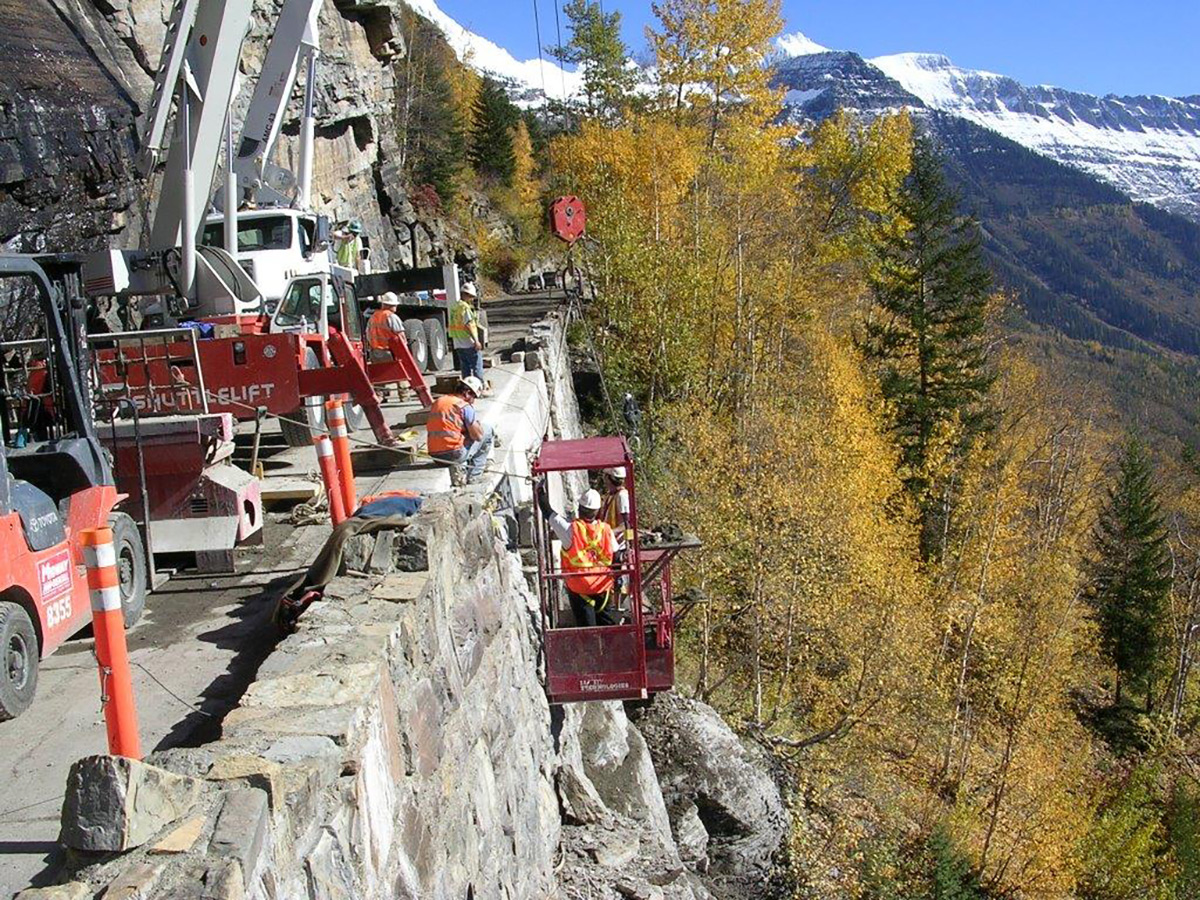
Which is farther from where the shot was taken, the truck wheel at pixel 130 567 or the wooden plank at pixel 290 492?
the wooden plank at pixel 290 492

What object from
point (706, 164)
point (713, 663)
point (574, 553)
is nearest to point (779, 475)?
point (713, 663)

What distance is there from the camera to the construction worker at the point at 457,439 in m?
10.3

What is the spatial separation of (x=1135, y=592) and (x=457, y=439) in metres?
35.4

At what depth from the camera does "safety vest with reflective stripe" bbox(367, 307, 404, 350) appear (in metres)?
14.1

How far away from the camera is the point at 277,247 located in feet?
Result: 52.1

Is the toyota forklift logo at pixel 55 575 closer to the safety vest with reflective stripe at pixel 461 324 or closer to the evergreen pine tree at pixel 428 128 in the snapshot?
the safety vest with reflective stripe at pixel 461 324

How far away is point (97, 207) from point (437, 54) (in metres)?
37.3

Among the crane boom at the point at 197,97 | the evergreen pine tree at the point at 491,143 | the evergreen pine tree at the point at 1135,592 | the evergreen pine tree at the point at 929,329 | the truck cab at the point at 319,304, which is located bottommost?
the evergreen pine tree at the point at 1135,592

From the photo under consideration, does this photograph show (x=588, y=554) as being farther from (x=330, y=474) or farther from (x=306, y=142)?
(x=306, y=142)

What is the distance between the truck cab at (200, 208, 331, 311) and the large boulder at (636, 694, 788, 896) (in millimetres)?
8295

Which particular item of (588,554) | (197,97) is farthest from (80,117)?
(588,554)

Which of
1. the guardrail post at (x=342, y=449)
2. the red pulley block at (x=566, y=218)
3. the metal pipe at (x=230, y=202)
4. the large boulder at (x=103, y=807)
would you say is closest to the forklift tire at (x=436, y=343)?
the red pulley block at (x=566, y=218)

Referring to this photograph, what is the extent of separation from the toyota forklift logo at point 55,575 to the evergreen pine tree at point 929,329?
2894cm

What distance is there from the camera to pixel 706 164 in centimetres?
3481
